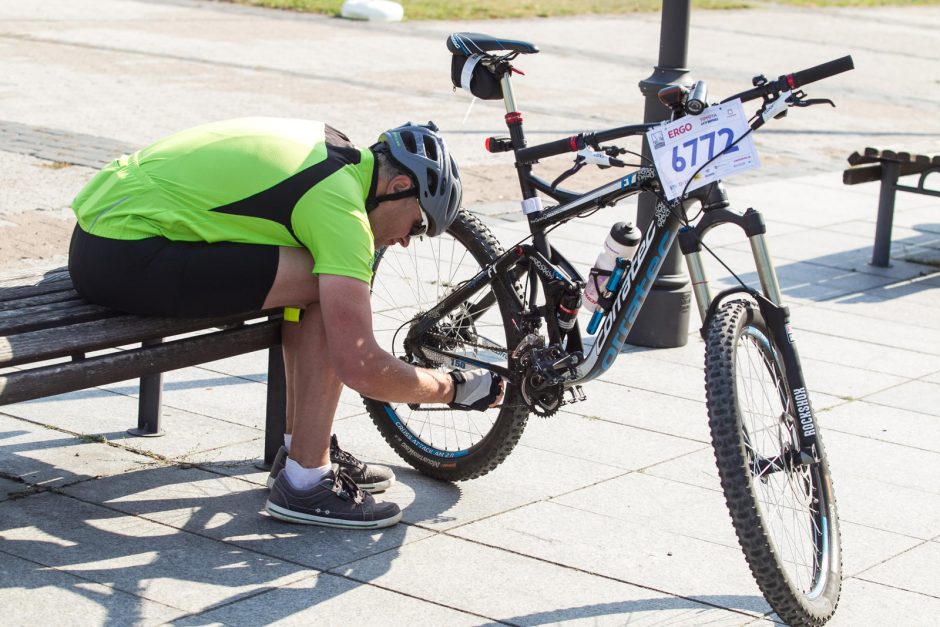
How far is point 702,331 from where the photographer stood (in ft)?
11.3

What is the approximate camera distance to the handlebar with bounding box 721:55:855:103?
11.3ft

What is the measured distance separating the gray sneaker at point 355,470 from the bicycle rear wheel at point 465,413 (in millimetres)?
194

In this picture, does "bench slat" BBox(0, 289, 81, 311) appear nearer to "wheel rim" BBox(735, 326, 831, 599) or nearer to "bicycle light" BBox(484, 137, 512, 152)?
"bicycle light" BBox(484, 137, 512, 152)

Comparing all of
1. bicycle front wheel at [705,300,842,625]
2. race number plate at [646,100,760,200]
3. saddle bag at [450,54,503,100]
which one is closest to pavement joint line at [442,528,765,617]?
bicycle front wheel at [705,300,842,625]

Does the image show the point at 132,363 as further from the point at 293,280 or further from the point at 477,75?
the point at 477,75

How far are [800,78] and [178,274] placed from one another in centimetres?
171

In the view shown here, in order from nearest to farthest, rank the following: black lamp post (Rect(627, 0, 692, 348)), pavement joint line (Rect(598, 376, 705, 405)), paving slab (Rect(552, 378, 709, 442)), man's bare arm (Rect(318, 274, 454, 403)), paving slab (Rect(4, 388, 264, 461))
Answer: man's bare arm (Rect(318, 274, 454, 403))
paving slab (Rect(4, 388, 264, 461))
paving slab (Rect(552, 378, 709, 442))
pavement joint line (Rect(598, 376, 705, 405))
black lamp post (Rect(627, 0, 692, 348))

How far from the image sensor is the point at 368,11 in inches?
735

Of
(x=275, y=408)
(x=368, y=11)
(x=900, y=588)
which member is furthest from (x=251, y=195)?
(x=368, y=11)

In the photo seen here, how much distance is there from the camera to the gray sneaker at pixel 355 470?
410 cm

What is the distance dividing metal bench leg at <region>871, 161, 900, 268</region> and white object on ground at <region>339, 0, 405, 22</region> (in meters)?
11.9

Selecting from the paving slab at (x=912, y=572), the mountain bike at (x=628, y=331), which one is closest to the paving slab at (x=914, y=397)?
the paving slab at (x=912, y=572)

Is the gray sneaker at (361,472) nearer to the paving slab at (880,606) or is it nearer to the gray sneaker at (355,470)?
the gray sneaker at (355,470)

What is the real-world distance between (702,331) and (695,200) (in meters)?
0.42
